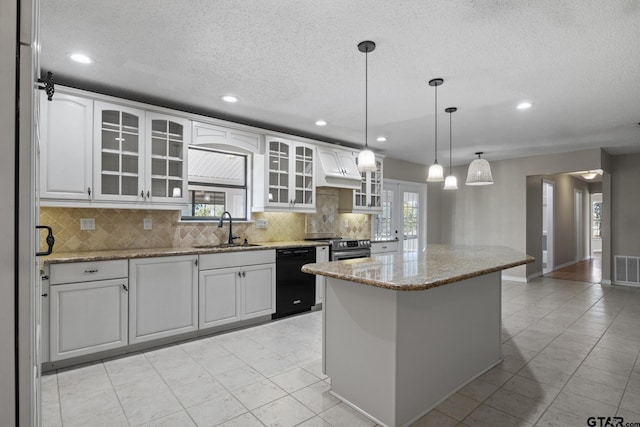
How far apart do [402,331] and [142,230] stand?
297 cm

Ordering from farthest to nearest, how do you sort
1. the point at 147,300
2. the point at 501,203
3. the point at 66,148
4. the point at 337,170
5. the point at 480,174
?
1. the point at 501,203
2. the point at 337,170
3. the point at 480,174
4. the point at 147,300
5. the point at 66,148

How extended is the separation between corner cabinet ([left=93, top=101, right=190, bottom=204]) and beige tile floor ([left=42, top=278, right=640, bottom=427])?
153 cm

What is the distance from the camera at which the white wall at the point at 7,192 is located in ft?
2.33

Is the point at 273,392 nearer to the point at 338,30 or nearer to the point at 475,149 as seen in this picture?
the point at 338,30

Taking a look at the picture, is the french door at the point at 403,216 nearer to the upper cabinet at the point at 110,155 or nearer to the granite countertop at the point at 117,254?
the granite countertop at the point at 117,254

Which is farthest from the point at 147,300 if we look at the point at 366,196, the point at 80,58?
the point at 366,196

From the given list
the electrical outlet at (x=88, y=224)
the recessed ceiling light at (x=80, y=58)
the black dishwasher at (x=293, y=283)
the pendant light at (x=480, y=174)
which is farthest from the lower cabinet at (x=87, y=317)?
the pendant light at (x=480, y=174)

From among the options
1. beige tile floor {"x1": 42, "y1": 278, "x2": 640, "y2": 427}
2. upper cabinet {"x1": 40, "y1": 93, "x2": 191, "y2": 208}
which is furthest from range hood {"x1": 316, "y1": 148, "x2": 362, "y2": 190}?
beige tile floor {"x1": 42, "y1": 278, "x2": 640, "y2": 427}

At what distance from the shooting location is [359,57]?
2.59 metres

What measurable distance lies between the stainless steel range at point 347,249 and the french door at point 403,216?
111 cm

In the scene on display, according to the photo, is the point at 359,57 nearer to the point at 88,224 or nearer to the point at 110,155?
the point at 110,155

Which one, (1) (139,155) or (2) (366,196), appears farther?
(2) (366,196)

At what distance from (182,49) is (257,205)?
7.12 ft

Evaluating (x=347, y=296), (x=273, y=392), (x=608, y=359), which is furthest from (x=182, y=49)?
(x=608, y=359)
